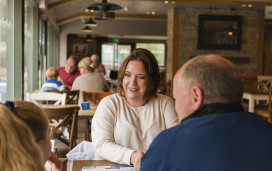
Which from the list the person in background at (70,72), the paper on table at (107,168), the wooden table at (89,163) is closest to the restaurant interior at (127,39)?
the person in background at (70,72)

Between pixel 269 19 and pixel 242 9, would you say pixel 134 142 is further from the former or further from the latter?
pixel 269 19

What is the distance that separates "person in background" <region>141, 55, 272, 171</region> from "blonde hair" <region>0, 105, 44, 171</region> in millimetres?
399

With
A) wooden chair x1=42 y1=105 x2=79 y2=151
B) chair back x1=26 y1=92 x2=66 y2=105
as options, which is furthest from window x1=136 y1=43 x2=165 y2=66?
wooden chair x1=42 y1=105 x2=79 y2=151

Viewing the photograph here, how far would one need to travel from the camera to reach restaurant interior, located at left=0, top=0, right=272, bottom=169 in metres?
5.57

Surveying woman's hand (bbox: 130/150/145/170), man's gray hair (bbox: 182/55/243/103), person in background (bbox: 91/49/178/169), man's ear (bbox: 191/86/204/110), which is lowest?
woman's hand (bbox: 130/150/145/170)

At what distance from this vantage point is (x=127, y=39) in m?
21.2

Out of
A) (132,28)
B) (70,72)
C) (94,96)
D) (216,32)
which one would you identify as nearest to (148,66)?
(94,96)

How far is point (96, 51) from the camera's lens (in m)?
20.0

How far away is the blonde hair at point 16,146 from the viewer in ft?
3.51

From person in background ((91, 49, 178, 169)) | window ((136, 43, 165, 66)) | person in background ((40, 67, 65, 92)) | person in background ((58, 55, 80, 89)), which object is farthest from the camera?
window ((136, 43, 165, 66))

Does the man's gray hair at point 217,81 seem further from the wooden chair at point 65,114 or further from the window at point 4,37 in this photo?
the window at point 4,37

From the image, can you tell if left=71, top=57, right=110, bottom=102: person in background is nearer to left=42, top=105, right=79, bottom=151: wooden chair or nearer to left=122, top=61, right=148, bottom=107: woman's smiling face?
left=42, top=105, right=79, bottom=151: wooden chair

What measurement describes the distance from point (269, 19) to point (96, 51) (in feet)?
31.4

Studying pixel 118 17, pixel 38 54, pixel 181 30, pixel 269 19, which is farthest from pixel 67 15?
pixel 269 19
